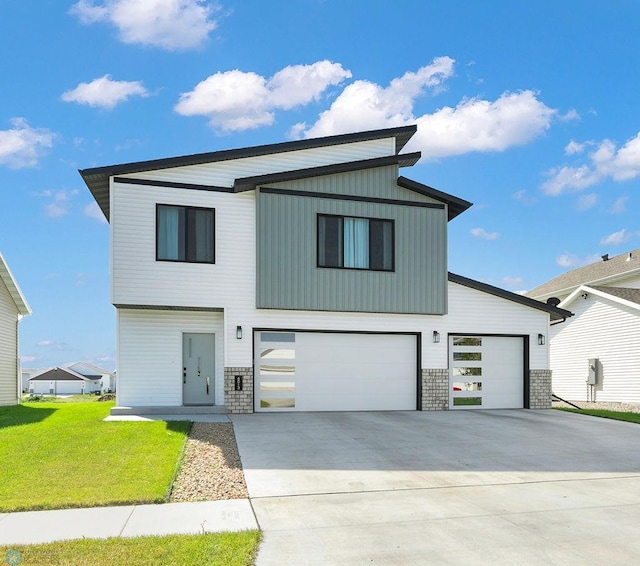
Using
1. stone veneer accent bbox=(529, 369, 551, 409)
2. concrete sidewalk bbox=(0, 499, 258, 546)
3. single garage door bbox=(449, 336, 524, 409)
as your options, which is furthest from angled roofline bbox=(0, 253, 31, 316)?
stone veneer accent bbox=(529, 369, 551, 409)

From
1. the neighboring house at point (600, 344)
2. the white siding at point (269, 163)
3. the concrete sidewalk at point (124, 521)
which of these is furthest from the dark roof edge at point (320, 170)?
the concrete sidewalk at point (124, 521)

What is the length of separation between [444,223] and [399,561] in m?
13.0

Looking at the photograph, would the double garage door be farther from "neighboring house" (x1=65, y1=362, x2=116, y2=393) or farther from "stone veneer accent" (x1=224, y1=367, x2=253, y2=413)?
"neighboring house" (x1=65, y1=362, x2=116, y2=393)

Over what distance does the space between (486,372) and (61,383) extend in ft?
163

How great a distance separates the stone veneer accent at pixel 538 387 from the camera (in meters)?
17.1

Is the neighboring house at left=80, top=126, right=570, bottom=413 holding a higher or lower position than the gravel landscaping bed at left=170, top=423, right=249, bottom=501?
higher

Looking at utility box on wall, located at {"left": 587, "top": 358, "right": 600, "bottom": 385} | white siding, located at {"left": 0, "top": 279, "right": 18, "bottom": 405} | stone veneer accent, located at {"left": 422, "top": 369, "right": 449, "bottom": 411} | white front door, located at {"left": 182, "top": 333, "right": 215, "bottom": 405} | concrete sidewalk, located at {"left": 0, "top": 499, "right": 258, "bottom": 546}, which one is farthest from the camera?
utility box on wall, located at {"left": 587, "top": 358, "right": 600, "bottom": 385}

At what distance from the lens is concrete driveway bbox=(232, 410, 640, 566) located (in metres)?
4.86

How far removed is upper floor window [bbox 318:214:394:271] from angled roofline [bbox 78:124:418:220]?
7.16ft

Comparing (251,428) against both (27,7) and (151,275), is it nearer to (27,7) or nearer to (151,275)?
(151,275)

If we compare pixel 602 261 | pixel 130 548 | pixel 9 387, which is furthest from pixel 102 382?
pixel 130 548

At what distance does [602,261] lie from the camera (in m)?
31.0

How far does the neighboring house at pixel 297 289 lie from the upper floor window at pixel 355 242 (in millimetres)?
40

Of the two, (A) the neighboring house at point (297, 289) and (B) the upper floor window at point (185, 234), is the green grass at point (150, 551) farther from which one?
(B) the upper floor window at point (185, 234)
